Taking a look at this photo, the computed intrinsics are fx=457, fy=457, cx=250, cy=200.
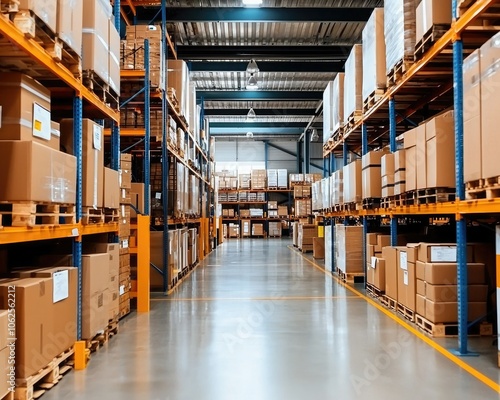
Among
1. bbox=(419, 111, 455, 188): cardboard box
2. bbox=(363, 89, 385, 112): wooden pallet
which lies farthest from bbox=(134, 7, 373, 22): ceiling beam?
bbox=(419, 111, 455, 188): cardboard box

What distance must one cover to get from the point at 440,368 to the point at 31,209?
12.1 feet

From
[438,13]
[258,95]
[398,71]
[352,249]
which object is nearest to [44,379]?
[438,13]

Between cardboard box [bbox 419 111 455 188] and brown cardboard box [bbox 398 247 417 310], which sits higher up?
cardboard box [bbox 419 111 455 188]

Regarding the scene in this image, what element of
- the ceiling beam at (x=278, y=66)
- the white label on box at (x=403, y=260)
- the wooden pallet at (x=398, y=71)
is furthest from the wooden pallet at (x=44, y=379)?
the ceiling beam at (x=278, y=66)

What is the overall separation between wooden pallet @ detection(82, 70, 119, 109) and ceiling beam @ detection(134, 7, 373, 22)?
19.7 ft

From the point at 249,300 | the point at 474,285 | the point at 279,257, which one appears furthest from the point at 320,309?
the point at 279,257

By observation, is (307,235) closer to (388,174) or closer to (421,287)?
(388,174)

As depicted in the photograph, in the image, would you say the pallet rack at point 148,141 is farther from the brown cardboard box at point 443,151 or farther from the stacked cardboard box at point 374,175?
the brown cardboard box at point 443,151

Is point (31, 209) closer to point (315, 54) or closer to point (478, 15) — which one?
point (478, 15)

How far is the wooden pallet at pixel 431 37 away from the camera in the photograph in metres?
5.17

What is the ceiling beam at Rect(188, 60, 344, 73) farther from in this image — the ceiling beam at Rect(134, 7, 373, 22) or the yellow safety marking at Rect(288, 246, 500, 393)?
the yellow safety marking at Rect(288, 246, 500, 393)

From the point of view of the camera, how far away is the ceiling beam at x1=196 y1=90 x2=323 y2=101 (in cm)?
1812

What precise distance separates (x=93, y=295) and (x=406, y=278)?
390 cm

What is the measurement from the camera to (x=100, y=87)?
16.4ft
